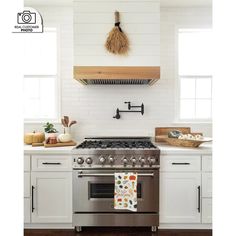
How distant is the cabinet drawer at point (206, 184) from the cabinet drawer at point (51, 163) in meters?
1.46

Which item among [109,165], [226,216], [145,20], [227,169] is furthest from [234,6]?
[145,20]

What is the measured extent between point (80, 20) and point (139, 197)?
2.09 meters

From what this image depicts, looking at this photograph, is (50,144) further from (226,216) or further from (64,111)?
(226,216)

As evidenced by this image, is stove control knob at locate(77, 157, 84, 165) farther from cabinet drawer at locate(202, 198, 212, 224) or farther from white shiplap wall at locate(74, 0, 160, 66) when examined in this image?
cabinet drawer at locate(202, 198, 212, 224)

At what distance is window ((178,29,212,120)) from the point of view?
363 cm

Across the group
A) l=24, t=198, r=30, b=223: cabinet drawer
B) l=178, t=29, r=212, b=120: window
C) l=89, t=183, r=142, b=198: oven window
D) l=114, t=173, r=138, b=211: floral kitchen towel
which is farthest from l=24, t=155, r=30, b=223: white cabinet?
l=178, t=29, r=212, b=120: window

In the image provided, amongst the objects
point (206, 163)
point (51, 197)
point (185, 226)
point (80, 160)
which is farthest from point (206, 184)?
point (51, 197)

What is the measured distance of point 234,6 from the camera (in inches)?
23.8

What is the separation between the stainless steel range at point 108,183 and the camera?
2859 millimetres

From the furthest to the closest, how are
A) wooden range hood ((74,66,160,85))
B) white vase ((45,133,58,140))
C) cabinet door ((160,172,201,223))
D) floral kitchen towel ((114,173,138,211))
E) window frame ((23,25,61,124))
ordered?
1. window frame ((23,25,61,124))
2. white vase ((45,133,58,140))
3. wooden range hood ((74,66,160,85))
4. cabinet door ((160,172,201,223))
5. floral kitchen towel ((114,173,138,211))

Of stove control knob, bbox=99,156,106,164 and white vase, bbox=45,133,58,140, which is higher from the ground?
white vase, bbox=45,133,58,140

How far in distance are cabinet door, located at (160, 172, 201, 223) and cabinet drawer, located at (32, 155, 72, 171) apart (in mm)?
1039

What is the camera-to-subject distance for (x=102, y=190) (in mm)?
2891

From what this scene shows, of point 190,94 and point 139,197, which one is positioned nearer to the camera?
point 139,197
